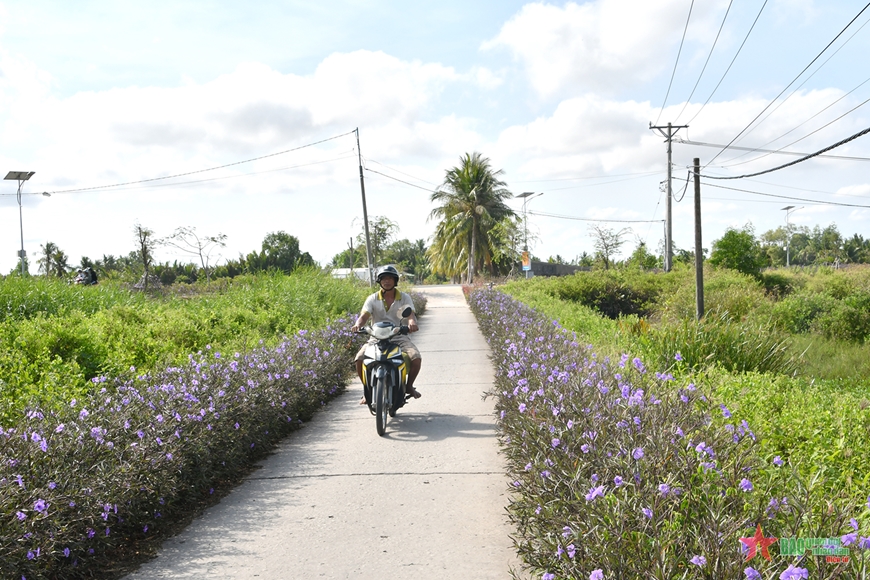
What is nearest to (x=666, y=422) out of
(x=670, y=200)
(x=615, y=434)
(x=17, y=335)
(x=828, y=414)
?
(x=615, y=434)

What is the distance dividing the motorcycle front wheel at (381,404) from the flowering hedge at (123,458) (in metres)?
0.95

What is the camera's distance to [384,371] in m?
7.31

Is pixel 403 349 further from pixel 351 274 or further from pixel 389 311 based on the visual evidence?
pixel 351 274

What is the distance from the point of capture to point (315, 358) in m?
8.98

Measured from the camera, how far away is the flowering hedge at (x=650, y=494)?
2631 mm

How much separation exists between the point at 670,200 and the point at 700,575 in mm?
42330

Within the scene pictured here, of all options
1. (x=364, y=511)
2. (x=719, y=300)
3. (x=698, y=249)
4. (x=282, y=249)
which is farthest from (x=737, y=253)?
(x=282, y=249)

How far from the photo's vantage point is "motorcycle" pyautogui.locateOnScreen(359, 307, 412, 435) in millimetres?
7266

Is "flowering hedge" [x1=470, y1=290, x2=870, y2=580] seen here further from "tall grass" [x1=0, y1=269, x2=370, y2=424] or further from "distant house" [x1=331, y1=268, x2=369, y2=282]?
"distant house" [x1=331, y1=268, x2=369, y2=282]

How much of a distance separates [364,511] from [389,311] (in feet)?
11.3

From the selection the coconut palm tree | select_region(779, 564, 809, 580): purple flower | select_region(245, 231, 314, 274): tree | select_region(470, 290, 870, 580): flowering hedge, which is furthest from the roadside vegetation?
select_region(245, 231, 314, 274): tree

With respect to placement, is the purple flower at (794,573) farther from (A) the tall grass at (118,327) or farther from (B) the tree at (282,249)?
(B) the tree at (282,249)

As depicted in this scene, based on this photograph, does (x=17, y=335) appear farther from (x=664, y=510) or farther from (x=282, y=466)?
(x=664, y=510)

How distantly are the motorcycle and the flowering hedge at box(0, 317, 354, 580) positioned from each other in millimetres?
928
